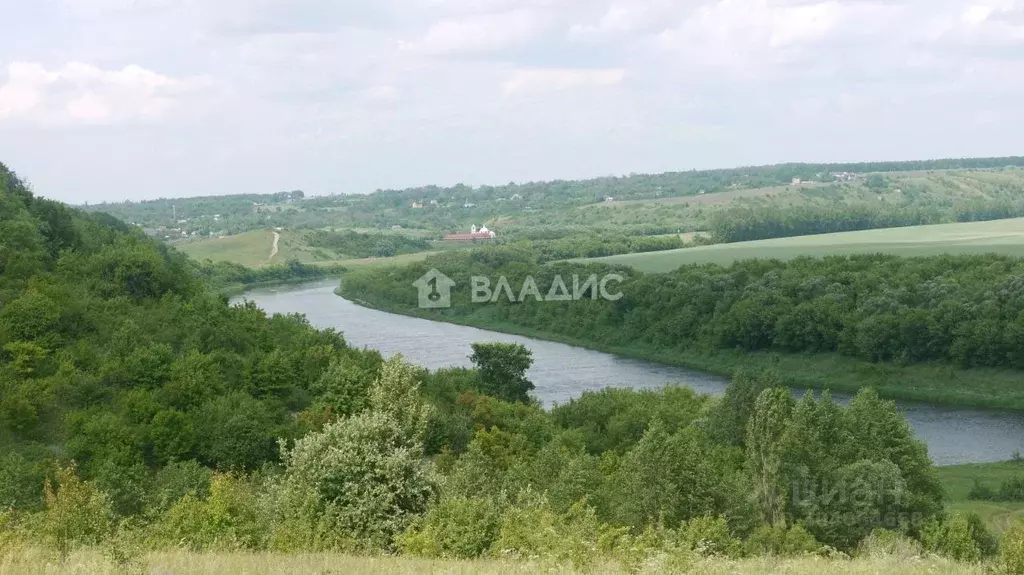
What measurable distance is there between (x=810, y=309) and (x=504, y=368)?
15538 mm

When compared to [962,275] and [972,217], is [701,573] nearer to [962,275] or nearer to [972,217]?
[962,275]

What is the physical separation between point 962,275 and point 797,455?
31.0 metres

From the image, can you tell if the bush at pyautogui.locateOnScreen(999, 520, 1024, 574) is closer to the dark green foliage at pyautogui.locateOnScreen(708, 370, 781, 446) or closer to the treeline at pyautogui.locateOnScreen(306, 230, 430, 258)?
the dark green foliage at pyautogui.locateOnScreen(708, 370, 781, 446)

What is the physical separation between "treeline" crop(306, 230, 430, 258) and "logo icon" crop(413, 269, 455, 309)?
79.6ft

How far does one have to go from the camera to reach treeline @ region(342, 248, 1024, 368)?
119 feet

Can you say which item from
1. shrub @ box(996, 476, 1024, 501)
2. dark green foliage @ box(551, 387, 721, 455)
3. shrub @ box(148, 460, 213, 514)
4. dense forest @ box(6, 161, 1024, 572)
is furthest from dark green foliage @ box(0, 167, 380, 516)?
shrub @ box(996, 476, 1024, 501)

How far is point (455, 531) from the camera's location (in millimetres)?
8430

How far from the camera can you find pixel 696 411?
2608 centimetres

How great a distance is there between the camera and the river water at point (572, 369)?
26.3m

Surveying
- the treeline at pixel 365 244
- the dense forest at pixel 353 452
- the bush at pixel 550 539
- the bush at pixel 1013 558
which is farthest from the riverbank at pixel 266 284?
the bush at pixel 1013 558

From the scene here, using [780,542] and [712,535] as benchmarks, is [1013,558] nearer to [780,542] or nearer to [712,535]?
[712,535]

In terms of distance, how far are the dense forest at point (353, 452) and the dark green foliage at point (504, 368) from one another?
0.29 meters

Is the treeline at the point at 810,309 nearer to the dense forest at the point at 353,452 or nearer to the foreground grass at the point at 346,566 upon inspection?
the dense forest at the point at 353,452

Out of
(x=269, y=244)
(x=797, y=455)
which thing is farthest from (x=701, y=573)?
(x=269, y=244)
